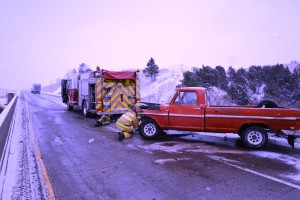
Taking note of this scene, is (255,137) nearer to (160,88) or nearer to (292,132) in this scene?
(292,132)

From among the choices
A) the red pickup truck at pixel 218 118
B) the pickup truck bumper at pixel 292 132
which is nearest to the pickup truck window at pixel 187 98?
the red pickup truck at pixel 218 118

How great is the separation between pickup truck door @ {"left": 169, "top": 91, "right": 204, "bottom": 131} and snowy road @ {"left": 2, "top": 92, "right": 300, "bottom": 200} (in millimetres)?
602

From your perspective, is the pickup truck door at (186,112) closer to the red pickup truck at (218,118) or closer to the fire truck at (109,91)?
the red pickup truck at (218,118)

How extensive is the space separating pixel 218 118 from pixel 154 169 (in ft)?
10.6

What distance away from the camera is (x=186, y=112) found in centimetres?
863

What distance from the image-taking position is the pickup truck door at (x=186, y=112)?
27.8 feet

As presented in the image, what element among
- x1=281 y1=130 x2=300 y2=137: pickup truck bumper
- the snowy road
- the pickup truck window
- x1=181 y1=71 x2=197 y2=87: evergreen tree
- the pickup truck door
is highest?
x1=181 y1=71 x2=197 y2=87: evergreen tree

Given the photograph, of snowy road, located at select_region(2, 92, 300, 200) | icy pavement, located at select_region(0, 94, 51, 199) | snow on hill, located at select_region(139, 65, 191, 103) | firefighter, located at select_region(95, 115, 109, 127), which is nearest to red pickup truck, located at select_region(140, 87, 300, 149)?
snowy road, located at select_region(2, 92, 300, 200)

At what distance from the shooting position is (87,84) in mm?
15430

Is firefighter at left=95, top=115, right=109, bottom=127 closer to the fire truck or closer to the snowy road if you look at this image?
the fire truck

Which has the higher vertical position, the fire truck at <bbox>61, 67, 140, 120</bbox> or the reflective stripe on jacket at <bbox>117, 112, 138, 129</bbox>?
the fire truck at <bbox>61, 67, 140, 120</bbox>

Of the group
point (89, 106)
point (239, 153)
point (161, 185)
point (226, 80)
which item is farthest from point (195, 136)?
point (226, 80)

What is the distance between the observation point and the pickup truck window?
8.64 metres

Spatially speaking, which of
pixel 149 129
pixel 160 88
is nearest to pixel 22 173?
pixel 149 129
